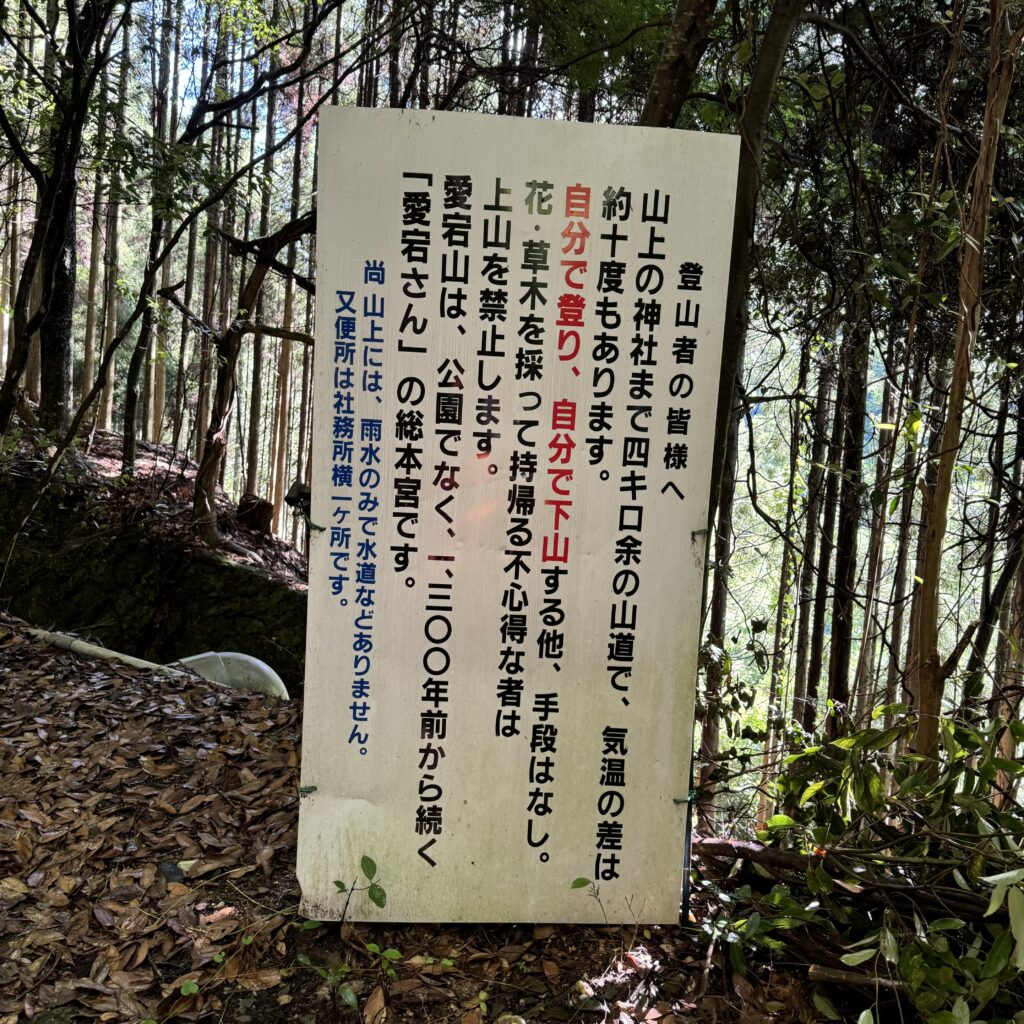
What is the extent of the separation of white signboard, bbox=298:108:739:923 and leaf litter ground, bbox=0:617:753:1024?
103 mm

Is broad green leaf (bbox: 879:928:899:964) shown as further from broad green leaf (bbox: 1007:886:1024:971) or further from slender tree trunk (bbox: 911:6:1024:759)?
slender tree trunk (bbox: 911:6:1024:759)

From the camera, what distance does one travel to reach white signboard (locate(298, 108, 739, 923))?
216 centimetres

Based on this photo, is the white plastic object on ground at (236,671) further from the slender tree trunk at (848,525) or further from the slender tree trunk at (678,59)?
the slender tree trunk at (678,59)

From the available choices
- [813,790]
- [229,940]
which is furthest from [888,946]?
[229,940]

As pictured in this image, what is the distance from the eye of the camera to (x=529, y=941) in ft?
7.41

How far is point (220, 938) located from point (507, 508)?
1414 millimetres

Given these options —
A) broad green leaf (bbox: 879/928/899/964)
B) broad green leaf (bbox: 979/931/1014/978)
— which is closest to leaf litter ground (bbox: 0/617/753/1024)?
broad green leaf (bbox: 879/928/899/964)

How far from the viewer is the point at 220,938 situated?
7.27 ft

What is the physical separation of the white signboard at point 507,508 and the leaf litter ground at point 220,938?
10cm

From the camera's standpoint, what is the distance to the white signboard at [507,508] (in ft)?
7.10

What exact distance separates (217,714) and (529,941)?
186 cm

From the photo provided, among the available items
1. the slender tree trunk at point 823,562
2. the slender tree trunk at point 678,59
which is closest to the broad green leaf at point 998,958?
the slender tree trunk at point 678,59

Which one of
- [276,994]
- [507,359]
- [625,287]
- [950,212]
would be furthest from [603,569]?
[950,212]

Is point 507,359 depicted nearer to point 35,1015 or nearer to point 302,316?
point 35,1015
